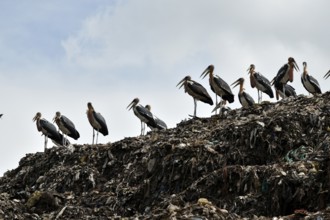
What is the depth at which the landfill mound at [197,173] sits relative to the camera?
1438cm

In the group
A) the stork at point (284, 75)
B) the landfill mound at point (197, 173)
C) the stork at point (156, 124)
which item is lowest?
the landfill mound at point (197, 173)

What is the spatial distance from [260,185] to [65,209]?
3.64m

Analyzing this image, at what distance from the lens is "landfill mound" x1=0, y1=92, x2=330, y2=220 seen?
47.2ft

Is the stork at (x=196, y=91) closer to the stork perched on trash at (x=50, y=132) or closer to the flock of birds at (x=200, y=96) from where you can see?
the flock of birds at (x=200, y=96)

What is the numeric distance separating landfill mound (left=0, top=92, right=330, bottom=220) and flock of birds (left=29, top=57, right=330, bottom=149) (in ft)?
15.5


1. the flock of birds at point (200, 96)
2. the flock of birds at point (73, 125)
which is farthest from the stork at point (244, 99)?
the flock of birds at point (73, 125)

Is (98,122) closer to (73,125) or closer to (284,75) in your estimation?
(73,125)

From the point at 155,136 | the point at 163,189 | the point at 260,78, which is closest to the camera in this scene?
the point at 163,189

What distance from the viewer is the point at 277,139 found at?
17781 mm

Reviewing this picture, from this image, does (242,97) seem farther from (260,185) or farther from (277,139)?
(260,185)

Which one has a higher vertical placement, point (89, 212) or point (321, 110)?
point (321, 110)

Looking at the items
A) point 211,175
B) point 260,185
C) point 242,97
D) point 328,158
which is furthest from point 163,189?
point 242,97

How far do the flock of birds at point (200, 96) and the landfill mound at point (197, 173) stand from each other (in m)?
4.72

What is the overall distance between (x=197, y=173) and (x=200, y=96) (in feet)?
32.9
